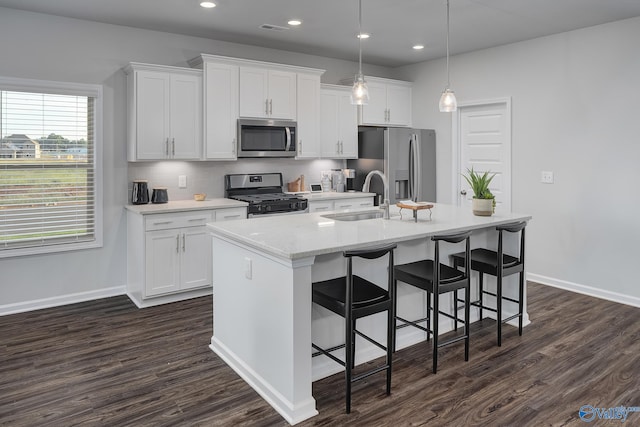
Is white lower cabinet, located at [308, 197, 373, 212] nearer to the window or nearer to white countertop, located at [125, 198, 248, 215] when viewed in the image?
white countertop, located at [125, 198, 248, 215]

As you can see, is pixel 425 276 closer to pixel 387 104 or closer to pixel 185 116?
pixel 185 116

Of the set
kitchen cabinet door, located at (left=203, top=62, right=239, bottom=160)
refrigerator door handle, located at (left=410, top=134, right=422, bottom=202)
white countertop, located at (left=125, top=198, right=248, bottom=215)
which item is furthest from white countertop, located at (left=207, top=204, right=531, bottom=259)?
refrigerator door handle, located at (left=410, top=134, right=422, bottom=202)

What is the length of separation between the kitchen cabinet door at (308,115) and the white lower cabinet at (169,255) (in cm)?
130

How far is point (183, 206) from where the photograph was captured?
14.9ft

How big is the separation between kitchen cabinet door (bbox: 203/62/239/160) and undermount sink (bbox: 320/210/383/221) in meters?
1.75

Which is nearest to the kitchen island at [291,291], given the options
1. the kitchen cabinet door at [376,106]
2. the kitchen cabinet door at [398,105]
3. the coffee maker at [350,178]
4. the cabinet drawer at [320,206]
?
the cabinet drawer at [320,206]

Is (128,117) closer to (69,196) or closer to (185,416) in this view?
(69,196)

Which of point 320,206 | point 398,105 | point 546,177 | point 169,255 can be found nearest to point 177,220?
point 169,255

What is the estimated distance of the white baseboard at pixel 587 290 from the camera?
4506mm

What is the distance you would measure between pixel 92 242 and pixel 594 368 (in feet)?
14.4

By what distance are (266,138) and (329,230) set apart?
2.43 m

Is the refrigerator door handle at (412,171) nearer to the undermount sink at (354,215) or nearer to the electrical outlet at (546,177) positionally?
the electrical outlet at (546,177)

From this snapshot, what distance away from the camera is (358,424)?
2.46 meters

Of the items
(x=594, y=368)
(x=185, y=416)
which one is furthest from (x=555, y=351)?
(x=185, y=416)
